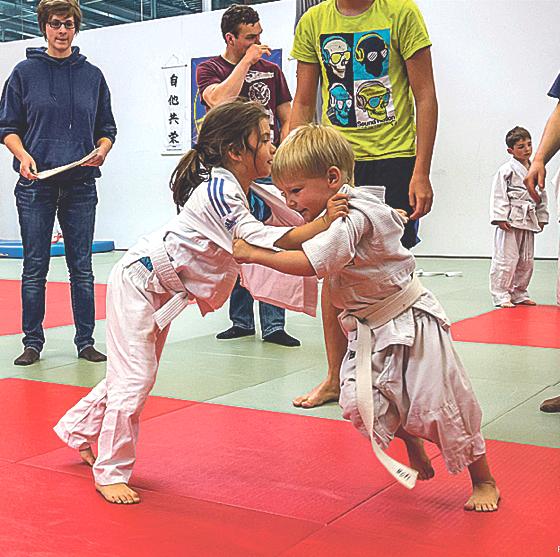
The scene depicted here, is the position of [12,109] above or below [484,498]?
above

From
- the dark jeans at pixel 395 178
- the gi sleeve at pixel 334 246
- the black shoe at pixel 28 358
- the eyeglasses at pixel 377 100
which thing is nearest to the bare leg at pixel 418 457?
the gi sleeve at pixel 334 246

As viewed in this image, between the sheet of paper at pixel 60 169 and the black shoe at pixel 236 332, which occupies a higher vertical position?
the sheet of paper at pixel 60 169

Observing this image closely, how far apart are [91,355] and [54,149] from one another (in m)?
1.02

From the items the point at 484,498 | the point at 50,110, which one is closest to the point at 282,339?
the point at 50,110

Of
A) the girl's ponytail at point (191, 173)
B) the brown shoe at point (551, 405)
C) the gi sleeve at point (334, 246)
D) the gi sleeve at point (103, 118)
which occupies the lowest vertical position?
the brown shoe at point (551, 405)

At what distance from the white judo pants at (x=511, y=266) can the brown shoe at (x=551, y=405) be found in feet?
10.4

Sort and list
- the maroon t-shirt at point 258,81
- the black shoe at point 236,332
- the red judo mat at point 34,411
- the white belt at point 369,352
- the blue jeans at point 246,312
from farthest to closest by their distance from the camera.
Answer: the black shoe at point 236,332
the blue jeans at point 246,312
the maroon t-shirt at point 258,81
the red judo mat at point 34,411
the white belt at point 369,352

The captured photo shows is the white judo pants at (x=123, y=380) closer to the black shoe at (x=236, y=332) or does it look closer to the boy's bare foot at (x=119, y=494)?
the boy's bare foot at (x=119, y=494)

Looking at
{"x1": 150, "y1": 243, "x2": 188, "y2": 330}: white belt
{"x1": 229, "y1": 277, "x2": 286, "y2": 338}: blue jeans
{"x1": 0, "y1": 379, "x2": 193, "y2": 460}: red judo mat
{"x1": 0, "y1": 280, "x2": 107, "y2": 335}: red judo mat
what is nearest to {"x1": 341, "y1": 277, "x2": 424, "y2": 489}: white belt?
{"x1": 150, "y1": 243, "x2": 188, "y2": 330}: white belt

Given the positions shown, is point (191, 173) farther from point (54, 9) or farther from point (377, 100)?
point (54, 9)

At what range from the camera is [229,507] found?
210 centimetres

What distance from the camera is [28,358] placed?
405cm

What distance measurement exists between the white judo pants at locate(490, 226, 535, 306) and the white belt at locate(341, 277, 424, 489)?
425cm

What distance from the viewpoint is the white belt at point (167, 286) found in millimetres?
2203
